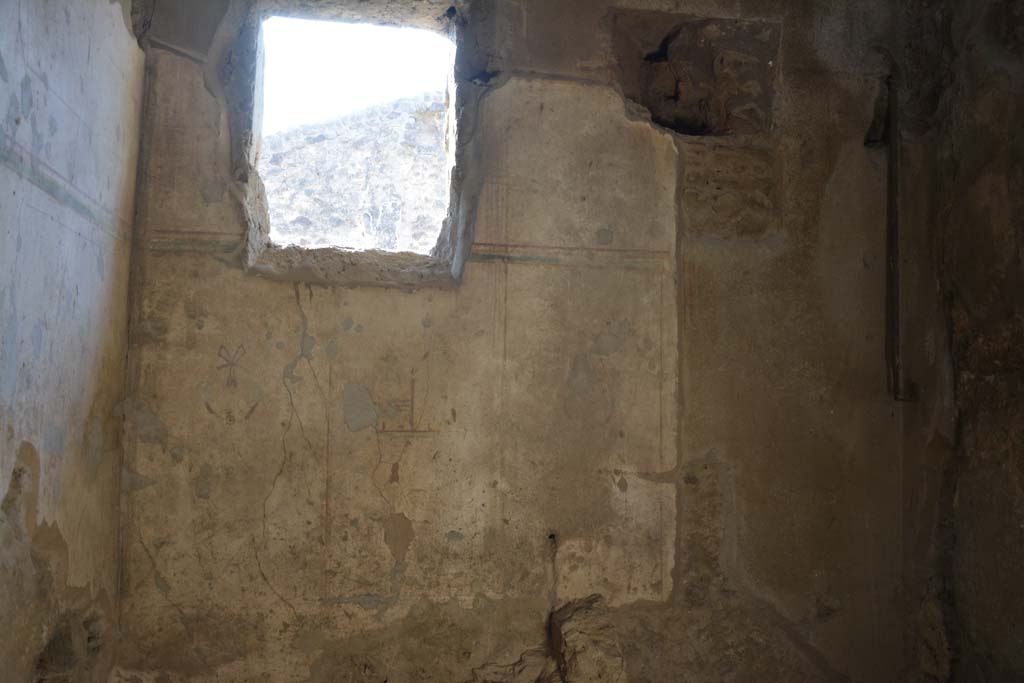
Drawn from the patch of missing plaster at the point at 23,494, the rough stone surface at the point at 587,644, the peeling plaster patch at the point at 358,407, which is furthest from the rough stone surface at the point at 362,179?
the patch of missing plaster at the point at 23,494

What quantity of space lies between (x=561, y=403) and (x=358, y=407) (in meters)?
0.74

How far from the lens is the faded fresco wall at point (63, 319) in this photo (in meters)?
1.79

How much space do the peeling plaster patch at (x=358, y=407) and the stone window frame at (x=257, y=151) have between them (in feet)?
1.25

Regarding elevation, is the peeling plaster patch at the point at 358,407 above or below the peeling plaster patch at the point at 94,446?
above

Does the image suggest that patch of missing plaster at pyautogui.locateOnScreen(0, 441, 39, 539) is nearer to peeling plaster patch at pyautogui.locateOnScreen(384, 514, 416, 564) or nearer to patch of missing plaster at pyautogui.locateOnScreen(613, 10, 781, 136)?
peeling plaster patch at pyautogui.locateOnScreen(384, 514, 416, 564)

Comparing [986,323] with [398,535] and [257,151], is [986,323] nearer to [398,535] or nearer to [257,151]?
[398,535]

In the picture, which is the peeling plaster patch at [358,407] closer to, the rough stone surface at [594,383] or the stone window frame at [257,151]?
the rough stone surface at [594,383]

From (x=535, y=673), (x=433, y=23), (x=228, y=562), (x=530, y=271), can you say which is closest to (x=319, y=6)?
(x=433, y=23)

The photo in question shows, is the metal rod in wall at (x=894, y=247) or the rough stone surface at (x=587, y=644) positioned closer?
the rough stone surface at (x=587, y=644)

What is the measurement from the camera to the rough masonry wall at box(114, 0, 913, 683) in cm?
271

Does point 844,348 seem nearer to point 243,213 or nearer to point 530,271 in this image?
point 530,271

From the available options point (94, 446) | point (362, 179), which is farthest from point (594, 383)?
point (362, 179)

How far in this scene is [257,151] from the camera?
2.96 m

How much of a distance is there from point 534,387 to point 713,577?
1.00 meters
